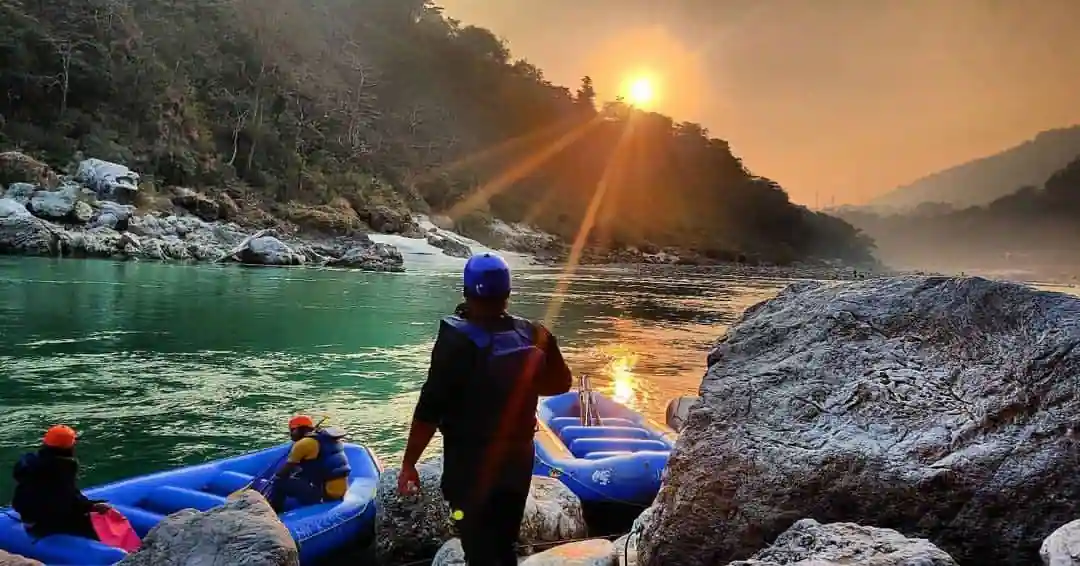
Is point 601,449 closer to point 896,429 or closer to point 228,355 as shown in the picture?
point 896,429

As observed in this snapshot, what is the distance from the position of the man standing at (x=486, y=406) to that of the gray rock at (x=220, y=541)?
4.01 feet

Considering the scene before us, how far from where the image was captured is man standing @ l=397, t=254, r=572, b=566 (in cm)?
298

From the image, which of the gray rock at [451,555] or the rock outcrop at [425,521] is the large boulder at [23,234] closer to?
the rock outcrop at [425,521]

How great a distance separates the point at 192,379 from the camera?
516 inches

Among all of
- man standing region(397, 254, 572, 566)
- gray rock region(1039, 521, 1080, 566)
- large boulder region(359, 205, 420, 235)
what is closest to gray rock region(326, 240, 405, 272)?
large boulder region(359, 205, 420, 235)

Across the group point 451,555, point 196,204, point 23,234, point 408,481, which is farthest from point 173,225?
point 408,481

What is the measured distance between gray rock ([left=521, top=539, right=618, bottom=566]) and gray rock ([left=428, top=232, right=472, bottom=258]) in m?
48.1

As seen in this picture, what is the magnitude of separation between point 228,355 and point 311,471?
9848mm

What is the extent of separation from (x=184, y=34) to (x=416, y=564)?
67.7 metres

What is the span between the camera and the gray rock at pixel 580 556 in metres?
3.97

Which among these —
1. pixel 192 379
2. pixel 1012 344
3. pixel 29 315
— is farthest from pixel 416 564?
pixel 29 315

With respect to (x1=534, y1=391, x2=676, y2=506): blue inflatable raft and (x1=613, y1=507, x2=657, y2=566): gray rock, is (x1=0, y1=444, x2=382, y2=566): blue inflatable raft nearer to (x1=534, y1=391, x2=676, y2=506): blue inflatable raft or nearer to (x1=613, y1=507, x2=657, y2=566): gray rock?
(x1=534, y1=391, x2=676, y2=506): blue inflatable raft

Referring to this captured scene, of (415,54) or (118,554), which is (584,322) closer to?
(118,554)

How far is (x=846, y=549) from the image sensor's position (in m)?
2.56
